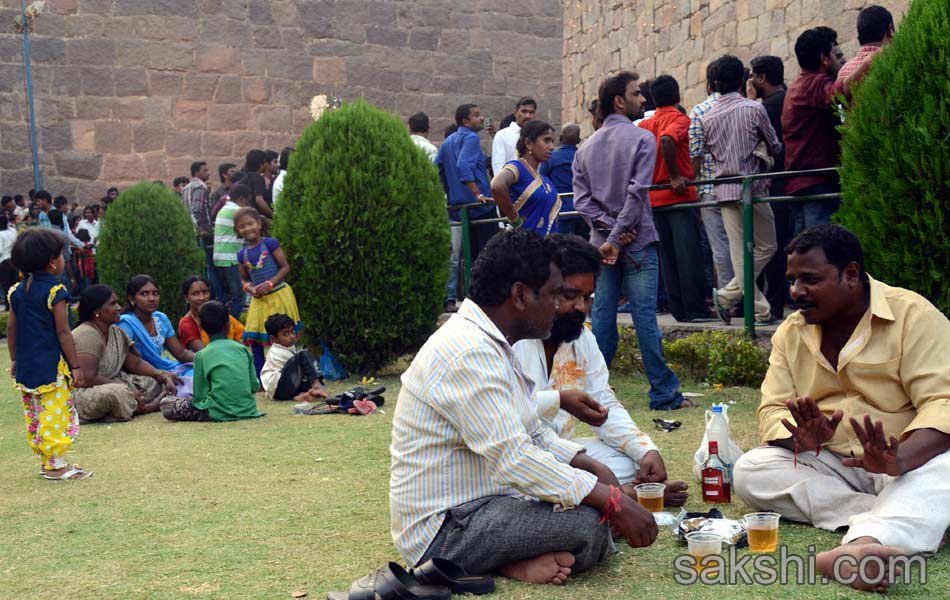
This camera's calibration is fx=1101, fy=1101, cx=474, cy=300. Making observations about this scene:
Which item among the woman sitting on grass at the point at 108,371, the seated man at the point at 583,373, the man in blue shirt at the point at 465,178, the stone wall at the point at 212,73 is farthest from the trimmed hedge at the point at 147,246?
the seated man at the point at 583,373

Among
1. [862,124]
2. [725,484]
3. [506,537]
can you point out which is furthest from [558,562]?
[862,124]

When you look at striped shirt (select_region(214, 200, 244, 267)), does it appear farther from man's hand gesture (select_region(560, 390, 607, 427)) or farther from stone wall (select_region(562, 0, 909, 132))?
man's hand gesture (select_region(560, 390, 607, 427))

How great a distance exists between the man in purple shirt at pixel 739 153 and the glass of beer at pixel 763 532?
400 centimetres

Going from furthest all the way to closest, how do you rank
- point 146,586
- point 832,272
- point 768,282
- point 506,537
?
1. point 768,282
2. point 832,272
3. point 146,586
4. point 506,537

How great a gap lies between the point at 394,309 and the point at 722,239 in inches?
104

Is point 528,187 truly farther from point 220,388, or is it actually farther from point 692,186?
point 220,388

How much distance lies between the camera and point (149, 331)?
828 cm

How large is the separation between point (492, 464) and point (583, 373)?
1282 mm

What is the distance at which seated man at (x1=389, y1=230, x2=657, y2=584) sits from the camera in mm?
3439

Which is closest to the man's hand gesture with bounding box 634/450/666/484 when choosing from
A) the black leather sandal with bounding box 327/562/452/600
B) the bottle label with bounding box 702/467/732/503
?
the bottle label with bounding box 702/467/732/503

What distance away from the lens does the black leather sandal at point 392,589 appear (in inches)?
134

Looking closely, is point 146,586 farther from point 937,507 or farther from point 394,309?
point 394,309

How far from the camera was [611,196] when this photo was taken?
682 centimetres

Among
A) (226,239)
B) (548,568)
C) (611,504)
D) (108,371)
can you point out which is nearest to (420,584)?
(548,568)
